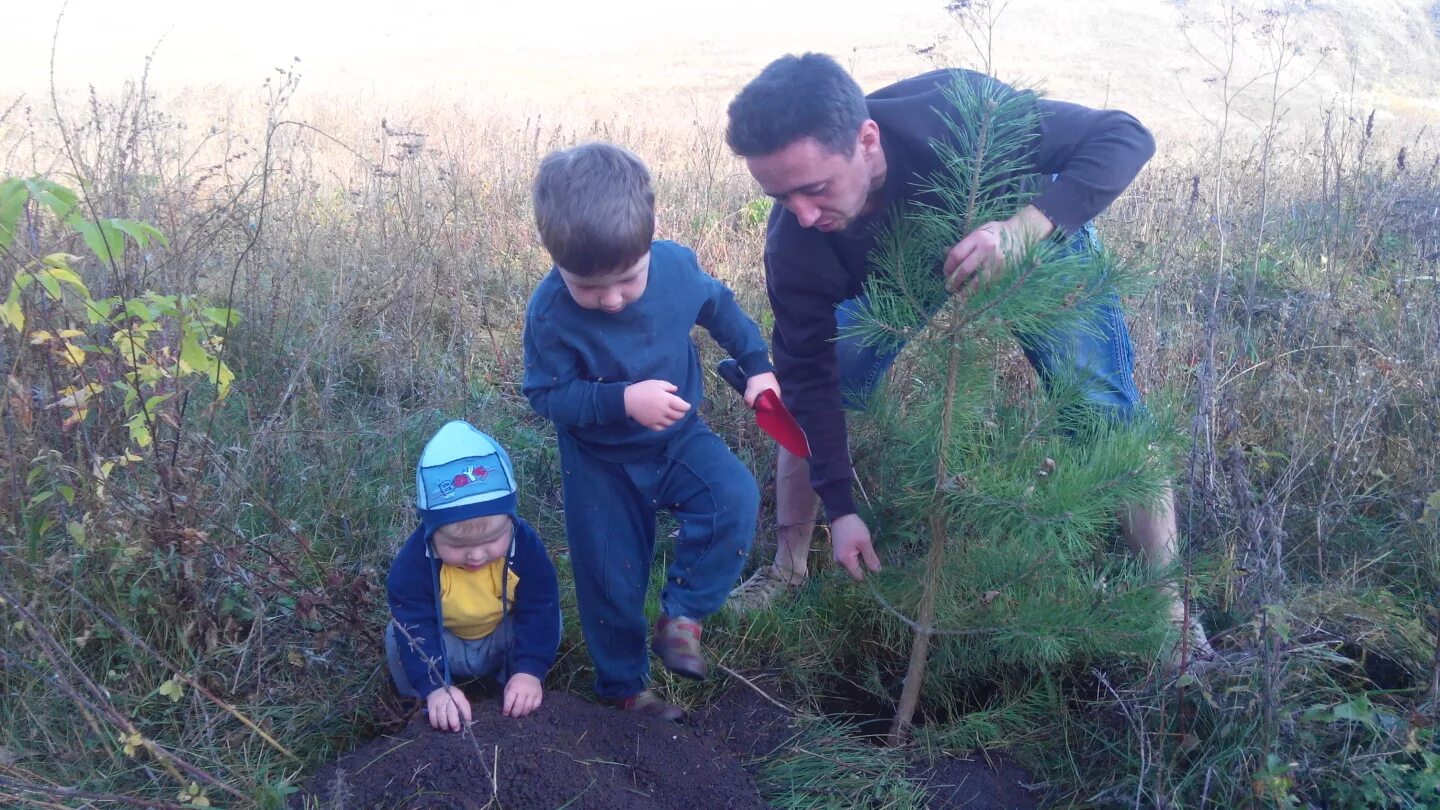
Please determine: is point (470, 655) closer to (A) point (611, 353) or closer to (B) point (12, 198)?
(A) point (611, 353)

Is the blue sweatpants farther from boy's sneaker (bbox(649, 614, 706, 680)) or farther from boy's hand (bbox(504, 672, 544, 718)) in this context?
boy's hand (bbox(504, 672, 544, 718))

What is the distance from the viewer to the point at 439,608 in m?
2.42

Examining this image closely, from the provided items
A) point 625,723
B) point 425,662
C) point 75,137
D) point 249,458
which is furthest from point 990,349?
point 75,137

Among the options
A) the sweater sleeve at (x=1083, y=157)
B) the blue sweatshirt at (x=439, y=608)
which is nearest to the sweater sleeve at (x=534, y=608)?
the blue sweatshirt at (x=439, y=608)

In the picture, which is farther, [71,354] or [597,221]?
[71,354]

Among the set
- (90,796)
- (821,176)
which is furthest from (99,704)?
(821,176)

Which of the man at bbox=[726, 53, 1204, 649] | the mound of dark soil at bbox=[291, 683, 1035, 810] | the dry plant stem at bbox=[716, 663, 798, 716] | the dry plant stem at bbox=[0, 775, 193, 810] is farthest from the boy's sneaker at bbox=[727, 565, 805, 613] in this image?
the dry plant stem at bbox=[0, 775, 193, 810]

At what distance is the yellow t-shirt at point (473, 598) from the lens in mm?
2463

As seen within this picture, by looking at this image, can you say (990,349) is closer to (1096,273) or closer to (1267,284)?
(1096,273)

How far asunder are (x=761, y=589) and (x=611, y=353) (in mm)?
1186

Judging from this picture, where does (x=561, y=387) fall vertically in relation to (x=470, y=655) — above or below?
above

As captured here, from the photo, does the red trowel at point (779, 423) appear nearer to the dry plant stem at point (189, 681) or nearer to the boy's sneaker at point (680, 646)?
the boy's sneaker at point (680, 646)

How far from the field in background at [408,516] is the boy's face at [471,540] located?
388mm

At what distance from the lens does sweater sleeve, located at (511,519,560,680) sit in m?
2.52
